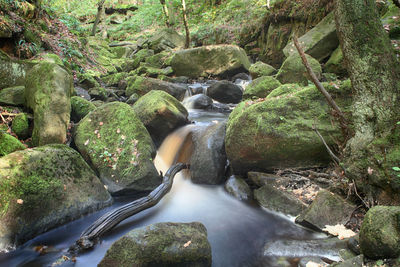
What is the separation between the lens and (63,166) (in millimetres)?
4359

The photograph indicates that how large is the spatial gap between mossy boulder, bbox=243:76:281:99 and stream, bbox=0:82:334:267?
12.0 feet

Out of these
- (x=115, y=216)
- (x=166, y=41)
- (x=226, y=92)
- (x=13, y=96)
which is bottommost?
(x=115, y=216)

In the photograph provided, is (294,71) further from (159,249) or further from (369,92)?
(159,249)

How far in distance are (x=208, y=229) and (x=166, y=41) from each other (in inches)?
686

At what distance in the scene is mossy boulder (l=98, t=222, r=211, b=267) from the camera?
9.11ft

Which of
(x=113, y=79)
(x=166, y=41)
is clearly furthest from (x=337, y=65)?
(x=166, y=41)

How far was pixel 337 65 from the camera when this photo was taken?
7.95 m

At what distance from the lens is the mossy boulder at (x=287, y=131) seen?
14.6 feet

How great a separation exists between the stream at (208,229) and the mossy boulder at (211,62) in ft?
29.2

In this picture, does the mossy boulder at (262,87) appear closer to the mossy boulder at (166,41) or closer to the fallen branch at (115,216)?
the fallen branch at (115,216)

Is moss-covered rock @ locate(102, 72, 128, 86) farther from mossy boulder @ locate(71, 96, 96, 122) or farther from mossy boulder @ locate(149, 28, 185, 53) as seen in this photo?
mossy boulder @ locate(149, 28, 185, 53)

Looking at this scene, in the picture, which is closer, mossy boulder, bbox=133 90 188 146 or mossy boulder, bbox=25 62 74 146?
mossy boulder, bbox=25 62 74 146

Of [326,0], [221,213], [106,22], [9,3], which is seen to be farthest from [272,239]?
[106,22]

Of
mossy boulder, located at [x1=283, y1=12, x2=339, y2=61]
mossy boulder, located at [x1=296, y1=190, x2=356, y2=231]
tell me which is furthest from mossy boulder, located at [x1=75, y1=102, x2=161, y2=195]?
mossy boulder, located at [x1=283, y1=12, x2=339, y2=61]
